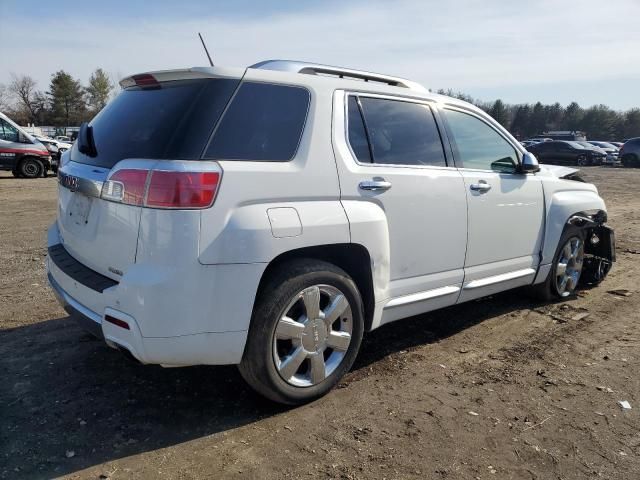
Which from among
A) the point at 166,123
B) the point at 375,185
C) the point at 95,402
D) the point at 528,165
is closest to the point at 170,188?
the point at 166,123

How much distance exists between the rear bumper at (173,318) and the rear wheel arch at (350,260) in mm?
315

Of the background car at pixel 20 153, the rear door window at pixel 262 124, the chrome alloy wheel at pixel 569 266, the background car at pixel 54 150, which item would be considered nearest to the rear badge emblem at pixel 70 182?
the rear door window at pixel 262 124

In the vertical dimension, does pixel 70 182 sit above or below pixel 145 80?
below

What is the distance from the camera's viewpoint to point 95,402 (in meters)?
3.10

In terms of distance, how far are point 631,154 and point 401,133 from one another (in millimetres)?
33793

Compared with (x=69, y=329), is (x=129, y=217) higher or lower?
higher

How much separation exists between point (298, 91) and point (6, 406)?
248cm

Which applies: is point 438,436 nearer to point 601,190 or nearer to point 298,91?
point 298,91

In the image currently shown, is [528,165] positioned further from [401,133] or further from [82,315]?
[82,315]

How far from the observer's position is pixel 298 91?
3.08 m

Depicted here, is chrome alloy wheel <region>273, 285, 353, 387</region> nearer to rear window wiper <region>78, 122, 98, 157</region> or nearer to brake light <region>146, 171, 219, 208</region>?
brake light <region>146, 171, 219, 208</region>

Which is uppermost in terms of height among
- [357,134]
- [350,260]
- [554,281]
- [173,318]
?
[357,134]

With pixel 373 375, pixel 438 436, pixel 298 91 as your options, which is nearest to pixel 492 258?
pixel 373 375

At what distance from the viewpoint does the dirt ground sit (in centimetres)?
262
